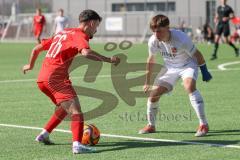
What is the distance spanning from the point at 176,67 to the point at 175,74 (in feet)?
0.40

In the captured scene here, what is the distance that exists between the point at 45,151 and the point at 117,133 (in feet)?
5.56

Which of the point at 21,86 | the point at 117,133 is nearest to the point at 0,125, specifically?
the point at 117,133

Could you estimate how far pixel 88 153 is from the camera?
27.3ft

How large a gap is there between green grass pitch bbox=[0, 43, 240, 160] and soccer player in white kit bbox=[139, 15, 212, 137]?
0.35 meters

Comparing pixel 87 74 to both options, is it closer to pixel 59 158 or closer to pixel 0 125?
pixel 0 125

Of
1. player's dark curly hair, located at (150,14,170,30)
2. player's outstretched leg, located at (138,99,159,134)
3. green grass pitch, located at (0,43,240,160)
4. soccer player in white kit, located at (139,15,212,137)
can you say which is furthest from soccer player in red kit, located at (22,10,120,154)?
player's outstretched leg, located at (138,99,159,134)

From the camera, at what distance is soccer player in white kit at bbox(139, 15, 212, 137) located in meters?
9.63

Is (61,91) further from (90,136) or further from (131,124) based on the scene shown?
(131,124)

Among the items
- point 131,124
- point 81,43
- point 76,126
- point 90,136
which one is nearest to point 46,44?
point 81,43

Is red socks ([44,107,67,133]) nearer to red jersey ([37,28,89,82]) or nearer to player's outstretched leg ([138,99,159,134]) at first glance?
red jersey ([37,28,89,82])

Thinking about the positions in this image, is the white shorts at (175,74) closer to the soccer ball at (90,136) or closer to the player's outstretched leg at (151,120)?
the player's outstretched leg at (151,120)

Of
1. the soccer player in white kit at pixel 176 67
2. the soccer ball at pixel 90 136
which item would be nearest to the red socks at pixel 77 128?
the soccer ball at pixel 90 136

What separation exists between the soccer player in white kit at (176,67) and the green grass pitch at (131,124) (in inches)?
13.8

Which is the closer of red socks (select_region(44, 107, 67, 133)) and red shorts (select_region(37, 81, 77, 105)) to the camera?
red shorts (select_region(37, 81, 77, 105))
